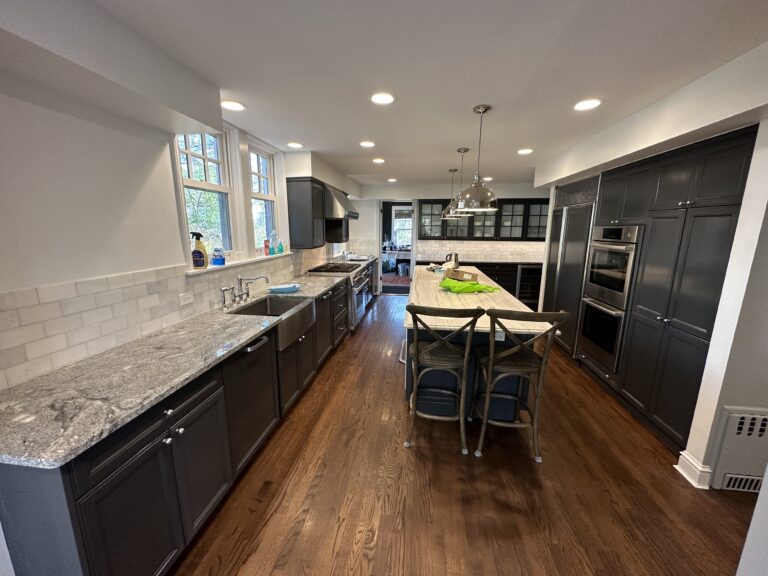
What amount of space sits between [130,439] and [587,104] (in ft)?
10.6

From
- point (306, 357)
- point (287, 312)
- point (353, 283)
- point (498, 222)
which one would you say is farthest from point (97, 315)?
point (498, 222)

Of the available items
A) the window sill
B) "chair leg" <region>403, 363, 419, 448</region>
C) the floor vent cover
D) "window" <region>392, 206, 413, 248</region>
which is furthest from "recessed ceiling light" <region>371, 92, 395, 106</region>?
"window" <region>392, 206, 413, 248</region>

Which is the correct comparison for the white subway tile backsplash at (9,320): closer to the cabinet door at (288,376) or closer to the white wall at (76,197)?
the white wall at (76,197)

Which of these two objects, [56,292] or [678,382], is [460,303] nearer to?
[678,382]

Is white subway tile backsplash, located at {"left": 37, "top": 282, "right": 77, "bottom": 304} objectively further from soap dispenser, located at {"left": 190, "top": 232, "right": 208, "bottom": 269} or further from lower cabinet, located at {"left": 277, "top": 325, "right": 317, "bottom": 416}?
lower cabinet, located at {"left": 277, "top": 325, "right": 317, "bottom": 416}

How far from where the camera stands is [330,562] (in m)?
1.45

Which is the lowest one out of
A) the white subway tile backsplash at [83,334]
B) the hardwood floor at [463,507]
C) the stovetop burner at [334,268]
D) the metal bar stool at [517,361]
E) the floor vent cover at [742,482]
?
the hardwood floor at [463,507]

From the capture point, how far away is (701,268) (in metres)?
1.98

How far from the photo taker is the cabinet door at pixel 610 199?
2811 mm

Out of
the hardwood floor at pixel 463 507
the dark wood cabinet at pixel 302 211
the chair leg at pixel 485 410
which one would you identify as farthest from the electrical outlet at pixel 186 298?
the chair leg at pixel 485 410

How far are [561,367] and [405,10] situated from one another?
11.8 ft

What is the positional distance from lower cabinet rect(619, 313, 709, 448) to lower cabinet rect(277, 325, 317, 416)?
2.82m

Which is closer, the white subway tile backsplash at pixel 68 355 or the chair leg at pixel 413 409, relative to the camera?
the white subway tile backsplash at pixel 68 355

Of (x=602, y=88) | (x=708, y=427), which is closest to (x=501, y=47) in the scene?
(x=602, y=88)
